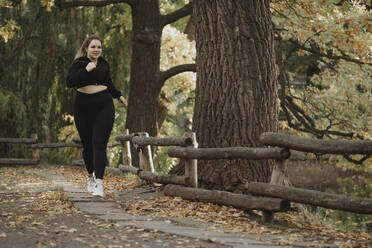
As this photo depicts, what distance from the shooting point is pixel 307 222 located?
6.35 meters

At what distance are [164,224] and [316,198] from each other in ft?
5.44

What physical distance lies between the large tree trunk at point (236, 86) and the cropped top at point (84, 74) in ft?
4.81

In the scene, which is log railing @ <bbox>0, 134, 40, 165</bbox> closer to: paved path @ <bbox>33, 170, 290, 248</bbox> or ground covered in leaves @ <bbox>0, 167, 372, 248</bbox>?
ground covered in leaves @ <bbox>0, 167, 372, 248</bbox>

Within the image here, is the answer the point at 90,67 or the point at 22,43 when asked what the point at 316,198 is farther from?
the point at 22,43

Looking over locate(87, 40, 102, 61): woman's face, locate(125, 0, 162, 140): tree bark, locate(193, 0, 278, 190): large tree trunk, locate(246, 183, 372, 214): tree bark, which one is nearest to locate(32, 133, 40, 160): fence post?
locate(125, 0, 162, 140): tree bark

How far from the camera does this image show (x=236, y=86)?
24.1 feet

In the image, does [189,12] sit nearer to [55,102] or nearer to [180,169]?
[55,102]

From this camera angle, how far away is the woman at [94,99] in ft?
24.4

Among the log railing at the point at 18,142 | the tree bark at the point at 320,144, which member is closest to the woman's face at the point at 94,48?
the tree bark at the point at 320,144

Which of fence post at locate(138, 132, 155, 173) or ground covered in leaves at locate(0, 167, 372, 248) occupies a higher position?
fence post at locate(138, 132, 155, 173)

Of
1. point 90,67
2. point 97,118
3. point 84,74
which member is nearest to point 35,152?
point 97,118

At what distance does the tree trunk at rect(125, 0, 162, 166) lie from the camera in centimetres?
1369

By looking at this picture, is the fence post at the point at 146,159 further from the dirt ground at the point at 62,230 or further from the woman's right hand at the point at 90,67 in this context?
the woman's right hand at the point at 90,67

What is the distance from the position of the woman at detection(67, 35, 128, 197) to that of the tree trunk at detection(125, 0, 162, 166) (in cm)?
596
